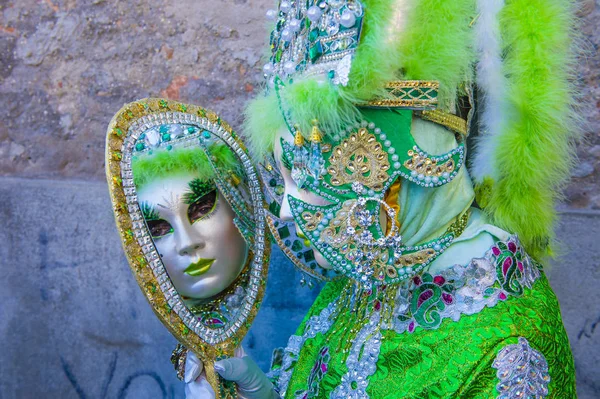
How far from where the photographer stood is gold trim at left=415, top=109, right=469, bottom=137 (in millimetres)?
1232

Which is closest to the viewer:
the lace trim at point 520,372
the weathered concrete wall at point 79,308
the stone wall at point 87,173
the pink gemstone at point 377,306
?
the lace trim at point 520,372

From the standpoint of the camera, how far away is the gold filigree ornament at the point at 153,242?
132 cm

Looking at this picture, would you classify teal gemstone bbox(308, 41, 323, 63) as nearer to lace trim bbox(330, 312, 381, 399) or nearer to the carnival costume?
the carnival costume

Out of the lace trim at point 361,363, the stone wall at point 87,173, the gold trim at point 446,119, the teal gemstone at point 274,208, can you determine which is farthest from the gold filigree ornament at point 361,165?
the stone wall at point 87,173

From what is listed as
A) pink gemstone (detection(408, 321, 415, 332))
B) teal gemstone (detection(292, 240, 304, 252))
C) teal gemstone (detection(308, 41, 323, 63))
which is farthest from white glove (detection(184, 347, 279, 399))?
teal gemstone (detection(308, 41, 323, 63))

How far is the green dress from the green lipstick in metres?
0.40

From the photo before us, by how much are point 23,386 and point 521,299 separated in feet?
7.81

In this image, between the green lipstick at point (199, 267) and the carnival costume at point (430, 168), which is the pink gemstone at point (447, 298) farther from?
the green lipstick at point (199, 267)

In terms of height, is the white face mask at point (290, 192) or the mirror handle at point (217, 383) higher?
the white face mask at point (290, 192)

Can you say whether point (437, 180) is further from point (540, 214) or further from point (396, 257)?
point (540, 214)

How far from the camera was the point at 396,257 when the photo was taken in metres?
1.26

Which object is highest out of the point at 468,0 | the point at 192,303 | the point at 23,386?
the point at 468,0

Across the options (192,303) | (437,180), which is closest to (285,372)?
(192,303)

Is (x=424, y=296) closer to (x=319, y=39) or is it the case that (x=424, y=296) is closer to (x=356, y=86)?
(x=356, y=86)
